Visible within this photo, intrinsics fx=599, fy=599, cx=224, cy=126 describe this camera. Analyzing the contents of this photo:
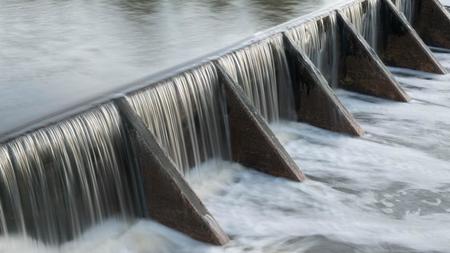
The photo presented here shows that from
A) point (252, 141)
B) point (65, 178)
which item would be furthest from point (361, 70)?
point (65, 178)

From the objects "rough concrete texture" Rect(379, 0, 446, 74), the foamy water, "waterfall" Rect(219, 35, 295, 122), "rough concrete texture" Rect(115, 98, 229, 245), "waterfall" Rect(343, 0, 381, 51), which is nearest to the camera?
"rough concrete texture" Rect(115, 98, 229, 245)

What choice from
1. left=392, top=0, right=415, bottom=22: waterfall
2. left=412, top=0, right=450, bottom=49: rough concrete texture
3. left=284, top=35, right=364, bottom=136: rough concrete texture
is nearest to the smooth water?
left=284, top=35, right=364, bottom=136: rough concrete texture

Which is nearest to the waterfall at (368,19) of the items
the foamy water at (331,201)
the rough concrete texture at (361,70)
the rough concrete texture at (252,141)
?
the rough concrete texture at (361,70)

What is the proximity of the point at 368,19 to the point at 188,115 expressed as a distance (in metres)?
6.85

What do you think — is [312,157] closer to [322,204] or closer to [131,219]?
[322,204]

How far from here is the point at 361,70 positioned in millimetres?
10789

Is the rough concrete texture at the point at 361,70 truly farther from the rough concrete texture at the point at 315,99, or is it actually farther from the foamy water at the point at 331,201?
the rough concrete texture at the point at 315,99

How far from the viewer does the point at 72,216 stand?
5957 mm

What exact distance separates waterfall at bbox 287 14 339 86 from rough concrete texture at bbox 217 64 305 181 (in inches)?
117

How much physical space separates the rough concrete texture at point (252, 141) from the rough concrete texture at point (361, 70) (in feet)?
12.1

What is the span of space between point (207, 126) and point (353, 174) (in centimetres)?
203

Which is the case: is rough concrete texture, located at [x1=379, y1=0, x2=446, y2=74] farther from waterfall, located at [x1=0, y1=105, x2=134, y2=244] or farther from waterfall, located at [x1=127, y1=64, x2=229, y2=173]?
waterfall, located at [x1=0, y1=105, x2=134, y2=244]

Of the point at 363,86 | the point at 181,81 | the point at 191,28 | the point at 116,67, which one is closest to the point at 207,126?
the point at 181,81

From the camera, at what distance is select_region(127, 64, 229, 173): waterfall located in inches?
275
